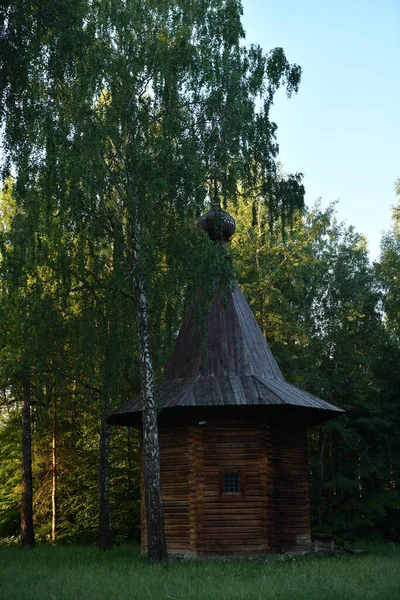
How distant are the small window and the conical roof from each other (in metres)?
1.98

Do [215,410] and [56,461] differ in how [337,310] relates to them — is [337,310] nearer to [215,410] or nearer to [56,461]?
[56,461]

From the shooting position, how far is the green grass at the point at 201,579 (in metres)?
10.8

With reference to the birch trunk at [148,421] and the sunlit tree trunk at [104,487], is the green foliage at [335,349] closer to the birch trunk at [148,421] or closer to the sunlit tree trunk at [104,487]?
the birch trunk at [148,421]

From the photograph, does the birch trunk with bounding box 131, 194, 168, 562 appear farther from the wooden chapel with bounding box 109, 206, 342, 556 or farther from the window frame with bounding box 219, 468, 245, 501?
the window frame with bounding box 219, 468, 245, 501

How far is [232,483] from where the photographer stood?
57.2 feet

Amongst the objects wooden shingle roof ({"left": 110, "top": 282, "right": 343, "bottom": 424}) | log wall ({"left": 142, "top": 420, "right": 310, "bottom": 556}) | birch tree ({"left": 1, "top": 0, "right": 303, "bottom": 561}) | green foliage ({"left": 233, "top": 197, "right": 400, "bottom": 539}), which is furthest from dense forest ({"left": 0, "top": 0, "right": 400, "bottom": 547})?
green foliage ({"left": 233, "top": 197, "right": 400, "bottom": 539})

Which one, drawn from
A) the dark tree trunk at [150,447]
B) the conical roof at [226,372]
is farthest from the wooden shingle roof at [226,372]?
the dark tree trunk at [150,447]

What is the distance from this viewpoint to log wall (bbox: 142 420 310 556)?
1700 cm

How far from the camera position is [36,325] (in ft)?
53.9

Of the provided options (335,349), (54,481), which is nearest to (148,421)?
(54,481)

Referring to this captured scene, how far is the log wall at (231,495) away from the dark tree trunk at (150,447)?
2199 millimetres

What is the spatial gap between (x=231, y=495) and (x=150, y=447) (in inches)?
123

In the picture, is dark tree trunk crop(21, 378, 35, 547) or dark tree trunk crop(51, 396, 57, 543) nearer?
dark tree trunk crop(21, 378, 35, 547)

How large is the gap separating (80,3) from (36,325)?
7140mm
